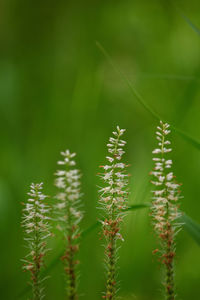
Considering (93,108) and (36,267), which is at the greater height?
(93,108)

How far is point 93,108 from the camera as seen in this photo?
179 cm

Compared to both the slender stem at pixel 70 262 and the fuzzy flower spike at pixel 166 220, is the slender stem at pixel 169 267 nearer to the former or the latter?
the fuzzy flower spike at pixel 166 220

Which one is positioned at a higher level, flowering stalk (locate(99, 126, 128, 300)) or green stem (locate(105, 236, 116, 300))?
flowering stalk (locate(99, 126, 128, 300))

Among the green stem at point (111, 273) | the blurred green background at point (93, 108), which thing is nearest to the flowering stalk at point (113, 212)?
the green stem at point (111, 273)

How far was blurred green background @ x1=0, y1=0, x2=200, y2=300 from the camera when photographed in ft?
4.04

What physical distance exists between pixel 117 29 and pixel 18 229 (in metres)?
2.07

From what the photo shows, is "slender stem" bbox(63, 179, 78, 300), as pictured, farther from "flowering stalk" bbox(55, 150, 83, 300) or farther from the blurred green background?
the blurred green background

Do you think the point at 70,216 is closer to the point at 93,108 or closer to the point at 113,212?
the point at 113,212

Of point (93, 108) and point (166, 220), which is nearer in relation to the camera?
point (166, 220)

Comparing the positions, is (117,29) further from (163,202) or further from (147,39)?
(163,202)

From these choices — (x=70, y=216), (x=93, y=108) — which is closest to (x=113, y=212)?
(x=70, y=216)

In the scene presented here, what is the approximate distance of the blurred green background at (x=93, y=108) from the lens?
1.23m

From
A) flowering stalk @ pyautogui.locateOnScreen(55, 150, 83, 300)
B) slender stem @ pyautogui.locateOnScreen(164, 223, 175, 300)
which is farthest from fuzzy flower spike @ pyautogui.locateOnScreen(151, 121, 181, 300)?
flowering stalk @ pyautogui.locateOnScreen(55, 150, 83, 300)

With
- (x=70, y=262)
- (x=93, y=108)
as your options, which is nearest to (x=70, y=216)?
(x=70, y=262)
